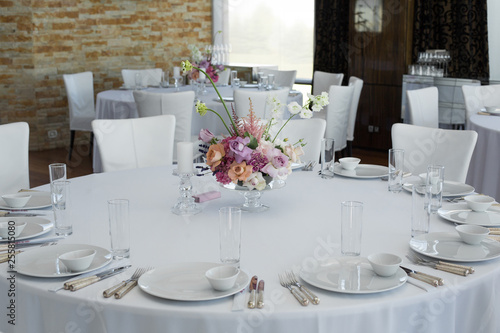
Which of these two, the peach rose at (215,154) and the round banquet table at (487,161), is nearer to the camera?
the peach rose at (215,154)

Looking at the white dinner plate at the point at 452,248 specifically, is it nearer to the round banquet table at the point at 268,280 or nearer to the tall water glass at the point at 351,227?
the round banquet table at the point at 268,280

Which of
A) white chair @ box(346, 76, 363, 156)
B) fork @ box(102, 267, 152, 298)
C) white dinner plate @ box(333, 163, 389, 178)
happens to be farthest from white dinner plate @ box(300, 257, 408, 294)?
white chair @ box(346, 76, 363, 156)

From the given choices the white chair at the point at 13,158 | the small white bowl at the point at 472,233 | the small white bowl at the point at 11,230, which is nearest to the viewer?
the small white bowl at the point at 472,233

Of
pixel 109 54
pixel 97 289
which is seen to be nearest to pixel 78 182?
pixel 97 289

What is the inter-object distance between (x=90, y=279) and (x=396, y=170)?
4.48 ft

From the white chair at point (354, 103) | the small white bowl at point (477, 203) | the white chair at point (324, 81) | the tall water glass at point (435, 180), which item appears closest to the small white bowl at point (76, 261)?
the tall water glass at point (435, 180)

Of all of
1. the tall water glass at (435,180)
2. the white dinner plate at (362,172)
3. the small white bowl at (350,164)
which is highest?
the tall water glass at (435,180)

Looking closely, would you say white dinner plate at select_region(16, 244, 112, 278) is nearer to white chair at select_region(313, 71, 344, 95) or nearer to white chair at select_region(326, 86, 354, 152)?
white chair at select_region(326, 86, 354, 152)

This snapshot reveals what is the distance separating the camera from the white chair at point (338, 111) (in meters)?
5.93

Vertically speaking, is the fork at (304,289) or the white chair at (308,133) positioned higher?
the white chair at (308,133)

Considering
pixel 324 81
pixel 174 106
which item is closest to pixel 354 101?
pixel 324 81

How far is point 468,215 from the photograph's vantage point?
2373mm

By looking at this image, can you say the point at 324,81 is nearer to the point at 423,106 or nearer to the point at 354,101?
the point at 354,101

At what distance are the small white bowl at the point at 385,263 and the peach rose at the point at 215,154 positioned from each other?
704mm
